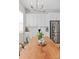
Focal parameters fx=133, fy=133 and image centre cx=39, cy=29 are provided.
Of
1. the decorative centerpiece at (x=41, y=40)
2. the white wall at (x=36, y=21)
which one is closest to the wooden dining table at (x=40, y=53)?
the decorative centerpiece at (x=41, y=40)

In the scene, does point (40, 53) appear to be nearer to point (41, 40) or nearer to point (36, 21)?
point (41, 40)

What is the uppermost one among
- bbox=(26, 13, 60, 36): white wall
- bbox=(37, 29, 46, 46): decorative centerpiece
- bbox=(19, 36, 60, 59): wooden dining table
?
bbox=(26, 13, 60, 36): white wall

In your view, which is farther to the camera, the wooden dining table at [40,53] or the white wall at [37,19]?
the white wall at [37,19]

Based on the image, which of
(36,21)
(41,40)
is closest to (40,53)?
(41,40)

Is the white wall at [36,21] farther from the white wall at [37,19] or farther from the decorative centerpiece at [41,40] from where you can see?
the decorative centerpiece at [41,40]

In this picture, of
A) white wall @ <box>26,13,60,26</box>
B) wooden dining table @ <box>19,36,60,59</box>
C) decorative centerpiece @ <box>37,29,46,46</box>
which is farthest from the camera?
white wall @ <box>26,13,60,26</box>

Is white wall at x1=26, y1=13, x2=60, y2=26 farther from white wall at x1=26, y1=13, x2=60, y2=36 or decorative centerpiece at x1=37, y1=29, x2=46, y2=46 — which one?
decorative centerpiece at x1=37, y1=29, x2=46, y2=46

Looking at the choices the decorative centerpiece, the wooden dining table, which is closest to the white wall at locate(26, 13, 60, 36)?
the decorative centerpiece

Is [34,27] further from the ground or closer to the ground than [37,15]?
closer to the ground
